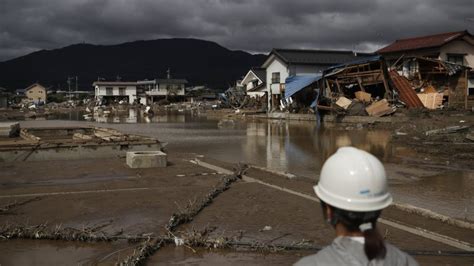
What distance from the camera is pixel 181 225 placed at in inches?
261

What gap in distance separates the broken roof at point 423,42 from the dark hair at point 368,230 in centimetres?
3606

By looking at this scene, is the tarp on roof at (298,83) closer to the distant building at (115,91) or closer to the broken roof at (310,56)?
the broken roof at (310,56)

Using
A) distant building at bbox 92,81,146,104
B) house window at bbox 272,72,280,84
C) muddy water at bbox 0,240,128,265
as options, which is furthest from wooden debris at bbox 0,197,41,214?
distant building at bbox 92,81,146,104

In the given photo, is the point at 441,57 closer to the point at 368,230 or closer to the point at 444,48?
the point at 444,48

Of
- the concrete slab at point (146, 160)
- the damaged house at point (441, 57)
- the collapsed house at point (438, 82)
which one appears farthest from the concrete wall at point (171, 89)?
the concrete slab at point (146, 160)

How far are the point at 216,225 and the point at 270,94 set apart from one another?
1526 inches

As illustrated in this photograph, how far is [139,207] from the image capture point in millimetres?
7762

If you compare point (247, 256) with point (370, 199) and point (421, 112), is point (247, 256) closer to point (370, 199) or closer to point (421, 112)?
point (370, 199)

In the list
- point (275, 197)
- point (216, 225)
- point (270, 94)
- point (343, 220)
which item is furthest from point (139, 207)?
point (270, 94)

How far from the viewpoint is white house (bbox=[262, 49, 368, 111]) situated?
43.0 meters

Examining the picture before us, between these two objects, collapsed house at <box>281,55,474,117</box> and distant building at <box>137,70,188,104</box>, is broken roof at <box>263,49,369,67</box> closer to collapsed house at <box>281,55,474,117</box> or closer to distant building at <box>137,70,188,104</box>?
collapsed house at <box>281,55,474,117</box>

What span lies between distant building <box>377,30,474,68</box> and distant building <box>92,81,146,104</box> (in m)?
57.1

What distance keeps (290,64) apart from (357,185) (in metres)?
41.7

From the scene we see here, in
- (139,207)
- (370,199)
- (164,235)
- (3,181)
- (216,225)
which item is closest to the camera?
(370,199)
